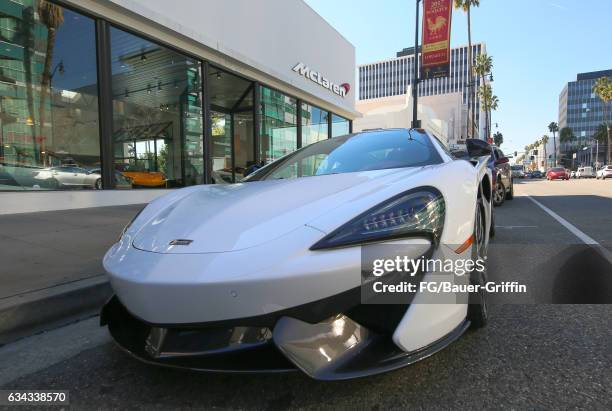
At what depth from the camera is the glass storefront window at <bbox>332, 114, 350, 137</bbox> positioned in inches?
712

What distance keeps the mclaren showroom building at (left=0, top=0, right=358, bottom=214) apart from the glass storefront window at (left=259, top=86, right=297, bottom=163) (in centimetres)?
6

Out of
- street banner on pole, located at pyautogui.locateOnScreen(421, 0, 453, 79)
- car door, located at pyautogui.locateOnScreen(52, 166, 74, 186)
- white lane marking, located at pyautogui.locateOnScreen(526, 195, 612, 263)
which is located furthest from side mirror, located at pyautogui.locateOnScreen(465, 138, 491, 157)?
street banner on pole, located at pyautogui.locateOnScreen(421, 0, 453, 79)

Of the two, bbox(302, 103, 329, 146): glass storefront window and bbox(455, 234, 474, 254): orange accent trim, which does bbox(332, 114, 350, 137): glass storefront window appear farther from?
bbox(455, 234, 474, 254): orange accent trim

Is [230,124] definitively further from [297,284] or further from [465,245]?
[297,284]

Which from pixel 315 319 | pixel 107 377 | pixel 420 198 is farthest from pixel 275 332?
pixel 107 377

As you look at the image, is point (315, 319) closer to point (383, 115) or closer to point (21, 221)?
point (21, 221)

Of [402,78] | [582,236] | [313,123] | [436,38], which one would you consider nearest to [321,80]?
[313,123]

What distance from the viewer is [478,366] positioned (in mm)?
1860

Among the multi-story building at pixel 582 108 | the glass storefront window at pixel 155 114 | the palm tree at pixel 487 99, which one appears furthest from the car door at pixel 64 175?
the multi-story building at pixel 582 108

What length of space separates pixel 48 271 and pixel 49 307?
2.41 feet

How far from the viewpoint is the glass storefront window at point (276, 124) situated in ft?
42.8

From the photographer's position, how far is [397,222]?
1.59 m

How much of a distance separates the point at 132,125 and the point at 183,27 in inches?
102

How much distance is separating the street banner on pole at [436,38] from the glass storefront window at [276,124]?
523cm
